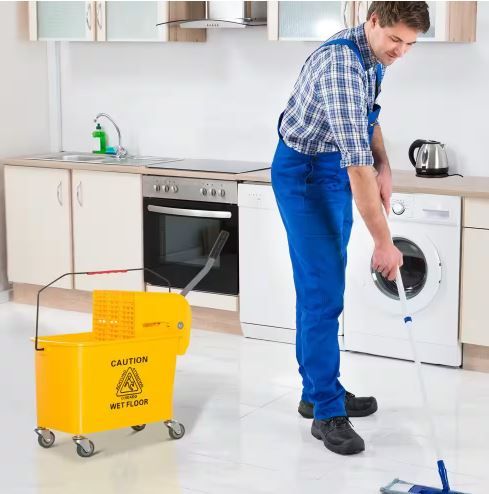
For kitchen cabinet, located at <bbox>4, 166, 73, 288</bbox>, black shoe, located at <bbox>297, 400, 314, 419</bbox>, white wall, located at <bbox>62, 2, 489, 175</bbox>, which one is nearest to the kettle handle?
white wall, located at <bbox>62, 2, 489, 175</bbox>

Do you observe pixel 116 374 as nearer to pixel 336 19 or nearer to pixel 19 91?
pixel 336 19

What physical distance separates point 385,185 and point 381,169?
92 millimetres

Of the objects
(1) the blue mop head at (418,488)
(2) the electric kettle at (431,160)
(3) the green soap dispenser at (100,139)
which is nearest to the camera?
(1) the blue mop head at (418,488)

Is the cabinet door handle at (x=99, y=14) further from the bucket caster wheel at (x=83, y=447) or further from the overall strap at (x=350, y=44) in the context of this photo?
the bucket caster wheel at (x=83, y=447)

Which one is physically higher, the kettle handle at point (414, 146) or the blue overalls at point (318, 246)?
the kettle handle at point (414, 146)

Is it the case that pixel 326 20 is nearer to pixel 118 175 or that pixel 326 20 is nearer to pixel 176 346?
pixel 118 175

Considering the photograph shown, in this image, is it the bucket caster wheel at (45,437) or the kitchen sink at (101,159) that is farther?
the kitchen sink at (101,159)

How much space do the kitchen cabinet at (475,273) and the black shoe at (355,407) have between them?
71 centimetres

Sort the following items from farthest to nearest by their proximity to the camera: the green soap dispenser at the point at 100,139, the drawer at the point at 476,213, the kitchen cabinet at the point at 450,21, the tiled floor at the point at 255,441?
the green soap dispenser at the point at 100,139 → the kitchen cabinet at the point at 450,21 → the drawer at the point at 476,213 → the tiled floor at the point at 255,441

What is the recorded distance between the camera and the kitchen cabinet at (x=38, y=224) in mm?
5625

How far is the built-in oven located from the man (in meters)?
1.35

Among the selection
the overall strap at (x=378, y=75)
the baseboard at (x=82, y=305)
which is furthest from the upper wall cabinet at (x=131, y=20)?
the overall strap at (x=378, y=75)

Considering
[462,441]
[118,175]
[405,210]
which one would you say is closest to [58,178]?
[118,175]

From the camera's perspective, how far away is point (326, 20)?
4.91 meters
